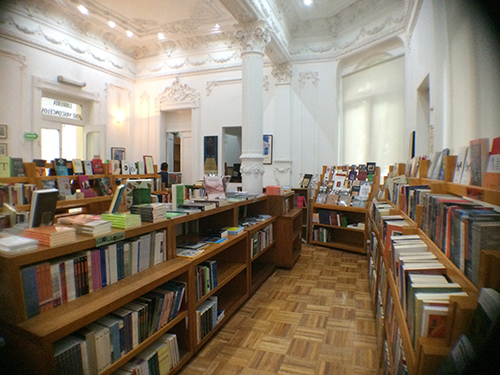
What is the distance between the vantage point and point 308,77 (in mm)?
6504

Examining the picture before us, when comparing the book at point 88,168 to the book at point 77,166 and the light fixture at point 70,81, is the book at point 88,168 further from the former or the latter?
the light fixture at point 70,81

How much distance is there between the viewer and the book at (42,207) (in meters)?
1.57

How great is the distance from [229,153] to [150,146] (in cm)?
215

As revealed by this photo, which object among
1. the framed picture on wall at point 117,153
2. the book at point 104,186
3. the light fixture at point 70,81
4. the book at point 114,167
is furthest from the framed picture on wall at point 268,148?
the light fixture at point 70,81

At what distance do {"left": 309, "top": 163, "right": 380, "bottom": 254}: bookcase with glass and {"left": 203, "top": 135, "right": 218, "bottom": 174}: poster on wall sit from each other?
2.77m

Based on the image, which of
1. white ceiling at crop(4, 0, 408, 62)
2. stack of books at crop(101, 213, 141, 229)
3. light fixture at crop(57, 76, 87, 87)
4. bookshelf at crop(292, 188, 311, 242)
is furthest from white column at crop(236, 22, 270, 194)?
light fixture at crop(57, 76, 87, 87)

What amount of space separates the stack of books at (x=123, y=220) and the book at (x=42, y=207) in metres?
0.29

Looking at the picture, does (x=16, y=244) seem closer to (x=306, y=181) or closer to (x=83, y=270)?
(x=83, y=270)

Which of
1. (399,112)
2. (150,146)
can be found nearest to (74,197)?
(150,146)

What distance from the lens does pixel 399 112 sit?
566 cm

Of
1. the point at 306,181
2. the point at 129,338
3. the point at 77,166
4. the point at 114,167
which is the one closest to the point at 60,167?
the point at 77,166

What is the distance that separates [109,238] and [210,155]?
5814mm

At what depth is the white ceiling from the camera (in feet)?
17.8

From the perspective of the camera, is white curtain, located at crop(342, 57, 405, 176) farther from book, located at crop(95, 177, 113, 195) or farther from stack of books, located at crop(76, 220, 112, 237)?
stack of books, located at crop(76, 220, 112, 237)
